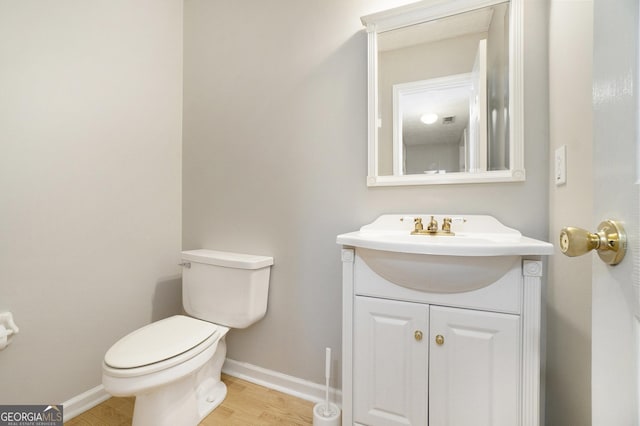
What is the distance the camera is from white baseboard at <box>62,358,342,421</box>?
4.34 feet

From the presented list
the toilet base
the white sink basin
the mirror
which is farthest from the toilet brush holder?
the mirror

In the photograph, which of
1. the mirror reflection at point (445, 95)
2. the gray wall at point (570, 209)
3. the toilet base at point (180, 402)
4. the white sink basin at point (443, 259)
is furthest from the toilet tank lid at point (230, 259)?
the gray wall at point (570, 209)

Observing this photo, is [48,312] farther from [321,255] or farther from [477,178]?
[477,178]

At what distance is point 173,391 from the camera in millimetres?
1163

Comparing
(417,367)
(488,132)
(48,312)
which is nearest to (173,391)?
(48,312)

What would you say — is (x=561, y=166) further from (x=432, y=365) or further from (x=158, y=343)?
(x=158, y=343)

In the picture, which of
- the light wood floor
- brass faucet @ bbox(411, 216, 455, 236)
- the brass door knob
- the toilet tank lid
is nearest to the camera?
the brass door knob

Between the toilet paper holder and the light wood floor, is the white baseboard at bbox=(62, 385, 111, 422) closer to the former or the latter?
the light wood floor

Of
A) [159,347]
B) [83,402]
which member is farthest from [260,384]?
[83,402]

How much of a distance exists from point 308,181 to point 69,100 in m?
1.17

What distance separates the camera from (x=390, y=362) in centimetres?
96

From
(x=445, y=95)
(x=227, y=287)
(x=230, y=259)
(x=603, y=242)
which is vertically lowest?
(x=227, y=287)

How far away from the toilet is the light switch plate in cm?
127

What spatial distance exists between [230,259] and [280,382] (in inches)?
28.6
